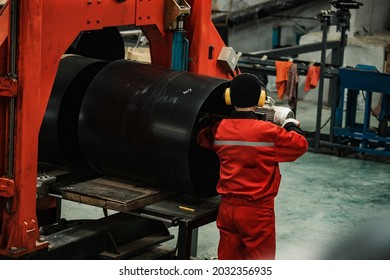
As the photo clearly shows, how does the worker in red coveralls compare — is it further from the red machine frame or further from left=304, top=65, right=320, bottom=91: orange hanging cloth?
left=304, top=65, right=320, bottom=91: orange hanging cloth

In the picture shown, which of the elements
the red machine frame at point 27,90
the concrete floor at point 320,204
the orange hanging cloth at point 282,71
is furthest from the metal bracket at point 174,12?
the orange hanging cloth at point 282,71

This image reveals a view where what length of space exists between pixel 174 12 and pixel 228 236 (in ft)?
5.10

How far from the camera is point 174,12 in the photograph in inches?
214

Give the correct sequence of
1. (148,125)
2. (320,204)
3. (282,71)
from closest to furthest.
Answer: (148,125), (320,204), (282,71)

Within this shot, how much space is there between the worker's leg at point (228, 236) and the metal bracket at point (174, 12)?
138 cm

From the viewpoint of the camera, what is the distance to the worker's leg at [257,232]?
4.76 metres

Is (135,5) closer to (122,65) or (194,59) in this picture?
(122,65)

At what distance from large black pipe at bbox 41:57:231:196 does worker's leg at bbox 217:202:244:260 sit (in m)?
0.23

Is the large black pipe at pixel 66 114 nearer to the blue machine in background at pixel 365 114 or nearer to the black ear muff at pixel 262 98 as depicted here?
the black ear muff at pixel 262 98

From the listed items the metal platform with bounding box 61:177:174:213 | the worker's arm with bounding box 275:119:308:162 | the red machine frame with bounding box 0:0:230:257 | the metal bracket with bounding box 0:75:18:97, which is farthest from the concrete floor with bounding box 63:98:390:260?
the metal bracket with bounding box 0:75:18:97

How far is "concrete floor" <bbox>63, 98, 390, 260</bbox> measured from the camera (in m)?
6.78

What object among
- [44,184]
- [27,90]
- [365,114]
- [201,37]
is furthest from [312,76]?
[27,90]

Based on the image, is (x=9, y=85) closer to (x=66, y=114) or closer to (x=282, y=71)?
(x=66, y=114)

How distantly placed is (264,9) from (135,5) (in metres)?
10.6
